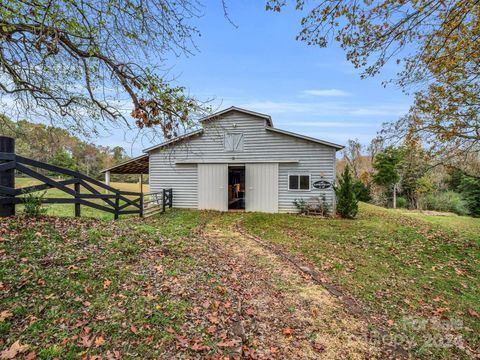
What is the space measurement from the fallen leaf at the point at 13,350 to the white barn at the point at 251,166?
32.7 feet

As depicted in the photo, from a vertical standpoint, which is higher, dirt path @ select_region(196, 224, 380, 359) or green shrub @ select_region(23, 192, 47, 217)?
green shrub @ select_region(23, 192, 47, 217)

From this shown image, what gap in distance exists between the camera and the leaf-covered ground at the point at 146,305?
95.8 inches

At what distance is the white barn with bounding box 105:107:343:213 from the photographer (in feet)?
39.7

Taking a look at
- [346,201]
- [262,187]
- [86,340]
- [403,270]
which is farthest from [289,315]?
Result: [262,187]

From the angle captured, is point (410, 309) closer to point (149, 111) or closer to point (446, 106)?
point (149, 111)

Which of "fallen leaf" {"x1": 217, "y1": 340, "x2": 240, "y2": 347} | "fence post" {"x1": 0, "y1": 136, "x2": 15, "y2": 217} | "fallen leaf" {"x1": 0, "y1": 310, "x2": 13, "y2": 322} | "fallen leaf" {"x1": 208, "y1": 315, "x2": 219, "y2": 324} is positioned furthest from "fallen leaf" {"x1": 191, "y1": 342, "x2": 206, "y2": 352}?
"fence post" {"x1": 0, "y1": 136, "x2": 15, "y2": 217}

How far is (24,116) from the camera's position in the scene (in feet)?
18.1

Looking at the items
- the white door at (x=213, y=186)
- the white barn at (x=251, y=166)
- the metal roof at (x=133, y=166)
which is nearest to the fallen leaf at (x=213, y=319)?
the white barn at (x=251, y=166)

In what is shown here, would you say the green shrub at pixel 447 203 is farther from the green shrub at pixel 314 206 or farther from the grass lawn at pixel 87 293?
the grass lawn at pixel 87 293

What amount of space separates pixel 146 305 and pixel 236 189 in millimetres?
15021

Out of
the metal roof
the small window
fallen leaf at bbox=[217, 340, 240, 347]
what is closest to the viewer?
fallen leaf at bbox=[217, 340, 240, 347]

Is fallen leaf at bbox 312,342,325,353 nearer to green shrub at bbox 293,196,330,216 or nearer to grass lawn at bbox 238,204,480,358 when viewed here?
grass lawn at bbox 238,204,480,358

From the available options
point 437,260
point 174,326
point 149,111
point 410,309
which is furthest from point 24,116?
point 437,260

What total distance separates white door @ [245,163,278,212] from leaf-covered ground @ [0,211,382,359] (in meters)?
7.42
